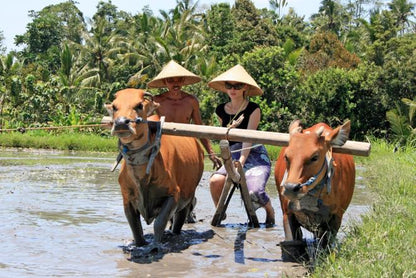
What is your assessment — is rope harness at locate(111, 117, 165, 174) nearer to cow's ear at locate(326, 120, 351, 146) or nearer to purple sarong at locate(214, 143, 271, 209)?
cow's ear at locate(326, 120, 351, 146)

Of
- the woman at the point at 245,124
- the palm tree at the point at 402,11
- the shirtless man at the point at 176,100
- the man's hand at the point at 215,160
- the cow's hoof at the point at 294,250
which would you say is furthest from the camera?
the palm tree at the point at 402,11

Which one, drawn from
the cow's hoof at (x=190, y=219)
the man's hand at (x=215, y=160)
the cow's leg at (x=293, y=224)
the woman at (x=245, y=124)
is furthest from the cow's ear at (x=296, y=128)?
the cow's hoof at (x=190, y=219)

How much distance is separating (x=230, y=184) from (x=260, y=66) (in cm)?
2052

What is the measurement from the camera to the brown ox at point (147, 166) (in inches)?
228

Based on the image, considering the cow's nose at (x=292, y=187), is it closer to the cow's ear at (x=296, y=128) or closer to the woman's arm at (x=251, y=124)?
the cow's ear at (x=296, y=128)

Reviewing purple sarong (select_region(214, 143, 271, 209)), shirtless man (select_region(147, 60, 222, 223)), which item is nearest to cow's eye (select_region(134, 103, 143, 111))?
shirtless man (select_region(147, 60, 222, 223))

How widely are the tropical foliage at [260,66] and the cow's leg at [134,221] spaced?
17325 mm

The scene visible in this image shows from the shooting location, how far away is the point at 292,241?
19.3 ft

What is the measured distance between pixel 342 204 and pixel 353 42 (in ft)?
131

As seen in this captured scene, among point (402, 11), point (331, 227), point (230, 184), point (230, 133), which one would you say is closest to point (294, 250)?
point (331, 227)

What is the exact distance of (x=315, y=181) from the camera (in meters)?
5.28

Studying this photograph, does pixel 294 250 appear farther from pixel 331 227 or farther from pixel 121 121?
pixel 121 121

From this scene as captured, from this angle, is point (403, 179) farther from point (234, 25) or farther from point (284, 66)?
point (234, 25)

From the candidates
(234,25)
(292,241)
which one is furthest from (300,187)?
(234,25)
